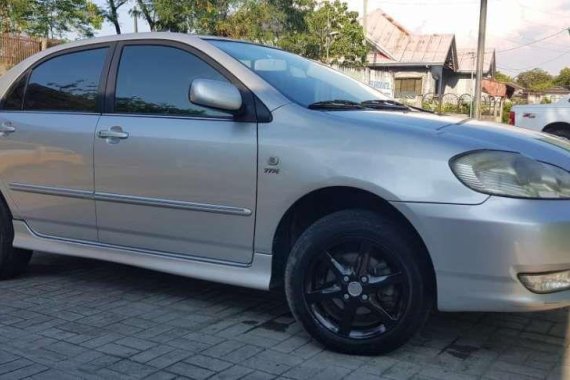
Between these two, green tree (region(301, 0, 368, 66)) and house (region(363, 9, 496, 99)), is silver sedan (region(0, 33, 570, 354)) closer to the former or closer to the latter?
green tree (region(301, 0, 368, 66))

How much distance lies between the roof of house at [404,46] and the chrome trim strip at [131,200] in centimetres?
3299

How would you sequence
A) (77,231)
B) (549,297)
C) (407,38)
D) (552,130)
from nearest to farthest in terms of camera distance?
(549,297) → (77,231) → (552,130) → (407,38)

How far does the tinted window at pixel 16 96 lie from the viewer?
4527 millimetres

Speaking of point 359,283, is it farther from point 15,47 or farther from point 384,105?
point 15,47

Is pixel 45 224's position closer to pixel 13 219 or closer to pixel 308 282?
pixel 13 219

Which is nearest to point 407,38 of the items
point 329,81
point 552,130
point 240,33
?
point 240,33

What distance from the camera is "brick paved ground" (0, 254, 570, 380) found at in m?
3.08

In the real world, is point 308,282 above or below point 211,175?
below

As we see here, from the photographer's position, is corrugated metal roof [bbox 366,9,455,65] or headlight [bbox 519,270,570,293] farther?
corrugated metal roof [bbox 366,9,455,65]

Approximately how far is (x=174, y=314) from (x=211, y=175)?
96cm

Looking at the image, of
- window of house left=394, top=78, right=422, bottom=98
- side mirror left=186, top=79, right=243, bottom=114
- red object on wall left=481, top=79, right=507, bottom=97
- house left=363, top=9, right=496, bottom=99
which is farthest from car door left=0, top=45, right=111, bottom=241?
red object on wall left=481, top=79, right=507, bottom=97

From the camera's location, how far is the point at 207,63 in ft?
12.3

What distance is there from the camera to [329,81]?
4148 millimetres

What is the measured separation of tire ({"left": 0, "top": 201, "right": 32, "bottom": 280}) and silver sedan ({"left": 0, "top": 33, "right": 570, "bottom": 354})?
0.01 metres
